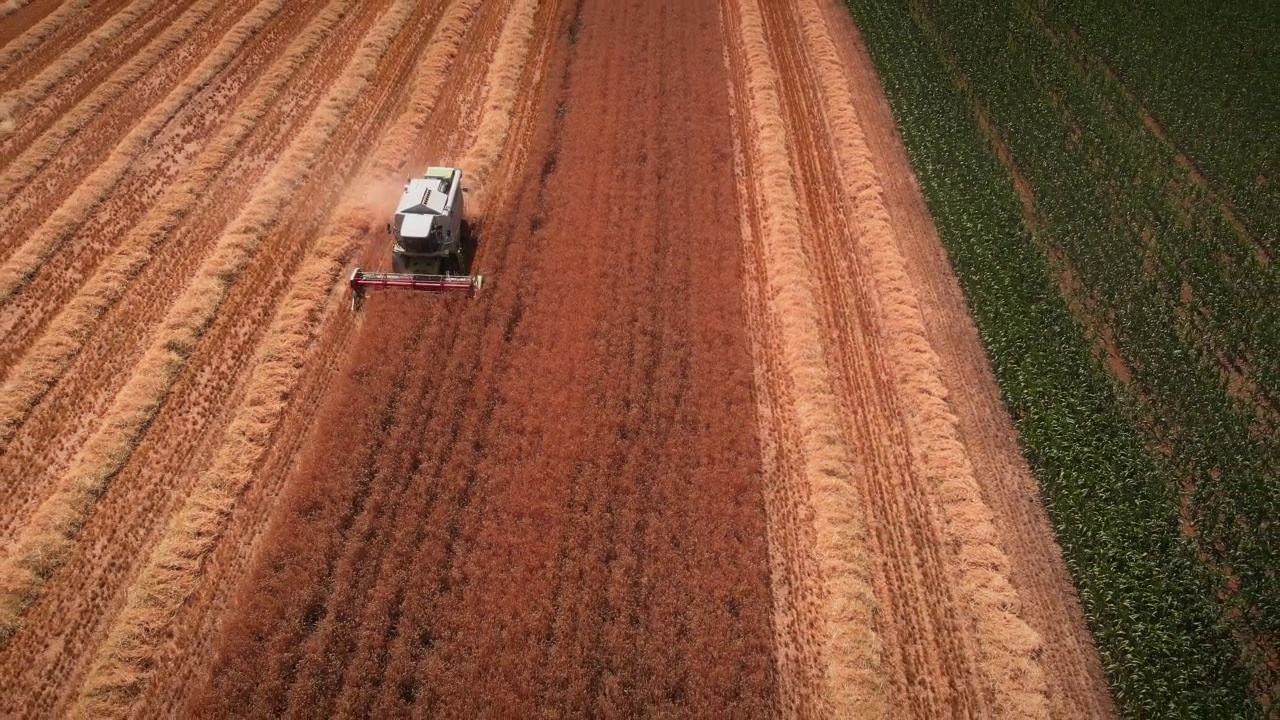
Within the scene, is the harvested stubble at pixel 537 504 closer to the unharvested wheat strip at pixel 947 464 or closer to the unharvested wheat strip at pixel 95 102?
the unharvested wheat strip at pixel 947 464

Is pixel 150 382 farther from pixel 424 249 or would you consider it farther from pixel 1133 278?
pixel 1133 278

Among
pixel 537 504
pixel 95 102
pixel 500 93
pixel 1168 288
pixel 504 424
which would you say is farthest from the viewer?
pixel 500 93

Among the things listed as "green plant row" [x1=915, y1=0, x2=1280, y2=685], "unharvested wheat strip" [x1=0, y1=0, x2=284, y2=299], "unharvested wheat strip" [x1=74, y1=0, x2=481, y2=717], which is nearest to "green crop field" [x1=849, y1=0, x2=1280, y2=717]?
"green plant row" [x1=915, y1=0, x2=1280, y2=685]

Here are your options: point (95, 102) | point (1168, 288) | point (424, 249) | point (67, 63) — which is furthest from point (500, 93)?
point (1168, 288)

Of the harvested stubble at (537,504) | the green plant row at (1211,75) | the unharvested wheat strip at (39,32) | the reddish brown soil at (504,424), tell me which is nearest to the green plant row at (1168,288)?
the green plant row at (1211,75)

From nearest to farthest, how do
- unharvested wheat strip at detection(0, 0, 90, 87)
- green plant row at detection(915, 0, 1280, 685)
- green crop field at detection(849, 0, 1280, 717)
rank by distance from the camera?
1. green crop field at detection(849, 0, 1280, 717)
2. green plant row at detection(915, 0, 1280, 685)
3. unharvested wheat strip at detection(0, 0, 90, 87)

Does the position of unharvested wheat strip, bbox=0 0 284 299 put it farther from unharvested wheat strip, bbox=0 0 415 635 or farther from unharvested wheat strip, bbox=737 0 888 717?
unharvested wheat strip, bbox=737 0 888 717
